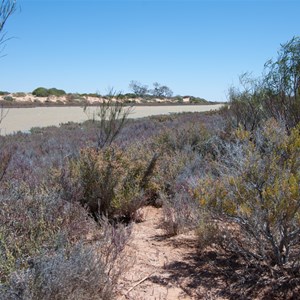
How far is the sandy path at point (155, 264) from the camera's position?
367 centimetres

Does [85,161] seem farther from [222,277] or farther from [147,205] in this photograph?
[222,277]

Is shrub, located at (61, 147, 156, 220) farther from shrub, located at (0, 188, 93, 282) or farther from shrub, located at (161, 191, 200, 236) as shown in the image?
shrub, located at (0, 188, 93, 282)

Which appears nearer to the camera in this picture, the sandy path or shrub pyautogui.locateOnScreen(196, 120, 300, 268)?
shrub pyautogui.locateOnScreen(196, 120, 300, 268)

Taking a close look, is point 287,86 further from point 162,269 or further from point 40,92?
point 40,92

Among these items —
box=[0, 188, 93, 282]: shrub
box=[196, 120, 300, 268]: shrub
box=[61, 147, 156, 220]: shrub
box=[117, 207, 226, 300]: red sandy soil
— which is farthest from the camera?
box=[61, 147, 156, 220]: shrub

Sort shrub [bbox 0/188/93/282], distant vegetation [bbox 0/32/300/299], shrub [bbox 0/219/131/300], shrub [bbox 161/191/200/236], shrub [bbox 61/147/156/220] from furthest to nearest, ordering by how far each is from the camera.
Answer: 1. shrub [bbox 61/147/156/220]
2. shrub [bbox 161/191/200/236]
3. shrub [bbox 0/188/93/282]
4. distant vegetation [bbox 0/32/300/299]
5. shrub [bbox 0/219/131/300]

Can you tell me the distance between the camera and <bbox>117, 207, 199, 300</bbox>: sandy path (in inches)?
145

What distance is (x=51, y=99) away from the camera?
5650cm

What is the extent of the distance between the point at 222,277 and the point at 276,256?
0.58 metres

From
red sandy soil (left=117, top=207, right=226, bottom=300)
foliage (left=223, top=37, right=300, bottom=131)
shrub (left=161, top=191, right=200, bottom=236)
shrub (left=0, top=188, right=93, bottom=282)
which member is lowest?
red sandy soil (left=117, top=207, right=226, bottom=300)

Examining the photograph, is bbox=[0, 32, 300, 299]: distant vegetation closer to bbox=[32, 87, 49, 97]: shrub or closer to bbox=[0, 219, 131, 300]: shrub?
bbox=[0, 219, 131, 300]: shrub

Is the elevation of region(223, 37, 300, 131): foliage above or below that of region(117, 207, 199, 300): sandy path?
above

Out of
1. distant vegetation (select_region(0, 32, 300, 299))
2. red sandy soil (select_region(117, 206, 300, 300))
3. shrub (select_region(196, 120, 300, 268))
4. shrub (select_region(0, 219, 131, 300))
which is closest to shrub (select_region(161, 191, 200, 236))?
distant vegetation (select_region(0, 32, 300, 299))

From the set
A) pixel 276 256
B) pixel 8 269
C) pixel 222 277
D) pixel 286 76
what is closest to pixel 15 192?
pixel 8 269
